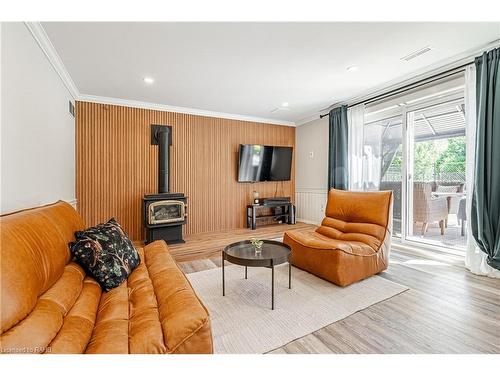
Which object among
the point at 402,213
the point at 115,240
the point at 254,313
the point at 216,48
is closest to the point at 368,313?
the point at 254,313

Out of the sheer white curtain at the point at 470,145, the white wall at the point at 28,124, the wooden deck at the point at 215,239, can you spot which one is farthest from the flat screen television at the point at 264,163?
the sheer white curtain at the point at 470,145

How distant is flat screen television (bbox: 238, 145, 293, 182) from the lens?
5129 mm

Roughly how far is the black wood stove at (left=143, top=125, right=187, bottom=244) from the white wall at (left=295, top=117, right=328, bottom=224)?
2.83 meters

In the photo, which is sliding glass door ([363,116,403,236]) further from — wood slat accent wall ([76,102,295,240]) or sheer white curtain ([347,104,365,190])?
wood slat accent wall ([76,102,295,240])

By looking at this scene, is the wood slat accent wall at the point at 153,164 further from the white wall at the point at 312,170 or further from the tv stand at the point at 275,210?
the white wall at the point at 312,170

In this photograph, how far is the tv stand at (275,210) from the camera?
513 cm

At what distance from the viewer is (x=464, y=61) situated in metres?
2.77

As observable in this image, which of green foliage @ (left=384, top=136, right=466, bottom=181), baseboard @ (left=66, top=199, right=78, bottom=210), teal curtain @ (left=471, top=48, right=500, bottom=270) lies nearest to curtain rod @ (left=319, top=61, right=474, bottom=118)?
teal curtain @ (left=471, top=48, right=500, bottom=270)

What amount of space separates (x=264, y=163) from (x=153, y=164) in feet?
7.53

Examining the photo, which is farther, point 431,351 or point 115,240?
point 115,240

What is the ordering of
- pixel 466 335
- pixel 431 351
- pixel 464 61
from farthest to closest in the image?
pixel 464 61 → pixel 466 335 → pixel 431 351
